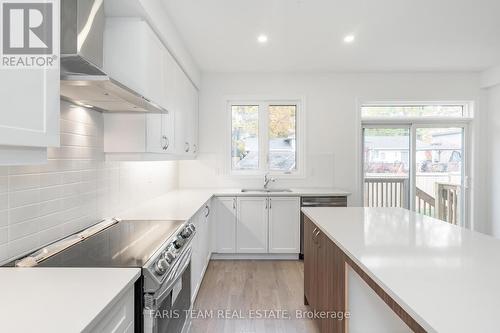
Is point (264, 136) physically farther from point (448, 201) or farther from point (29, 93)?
point (29, 93)

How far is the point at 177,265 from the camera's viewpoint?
65.1 inches

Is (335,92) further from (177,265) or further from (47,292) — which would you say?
(47,292)

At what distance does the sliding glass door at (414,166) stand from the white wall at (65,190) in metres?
3.53

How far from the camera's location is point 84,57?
1.33m

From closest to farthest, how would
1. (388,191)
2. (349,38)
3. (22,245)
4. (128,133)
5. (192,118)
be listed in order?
(22,245)
(128,133)
(349,38)
(192,118)
(388,191)

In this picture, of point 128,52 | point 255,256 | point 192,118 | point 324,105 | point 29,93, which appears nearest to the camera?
point 29,93

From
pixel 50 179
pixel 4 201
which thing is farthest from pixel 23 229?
pixel 50 179

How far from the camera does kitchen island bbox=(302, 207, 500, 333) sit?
923mm

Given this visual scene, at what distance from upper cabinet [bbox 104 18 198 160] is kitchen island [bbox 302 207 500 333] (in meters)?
1.42

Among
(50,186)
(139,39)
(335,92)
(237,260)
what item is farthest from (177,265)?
(335,92)

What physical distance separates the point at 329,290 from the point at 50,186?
178 centimetres

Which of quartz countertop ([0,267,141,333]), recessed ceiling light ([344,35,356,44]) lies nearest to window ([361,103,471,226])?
recessed ceiling light ([344,35,356,44])

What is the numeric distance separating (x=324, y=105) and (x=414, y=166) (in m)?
1.65

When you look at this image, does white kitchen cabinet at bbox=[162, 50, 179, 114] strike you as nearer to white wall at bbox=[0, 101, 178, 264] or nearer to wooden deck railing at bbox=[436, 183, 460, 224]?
white wall at bbox=[0, 101, 178, 264]
